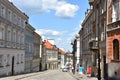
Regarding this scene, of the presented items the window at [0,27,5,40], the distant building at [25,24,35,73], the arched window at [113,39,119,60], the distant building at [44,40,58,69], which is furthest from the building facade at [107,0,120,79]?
the distant building at [44,40,58,69]

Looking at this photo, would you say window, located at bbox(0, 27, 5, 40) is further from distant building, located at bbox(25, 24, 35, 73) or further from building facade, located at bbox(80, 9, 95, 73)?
distant building, located at bbox(25, 24, 35, 73)

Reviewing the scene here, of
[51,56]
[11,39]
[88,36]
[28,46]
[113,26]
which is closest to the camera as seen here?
[113,26]

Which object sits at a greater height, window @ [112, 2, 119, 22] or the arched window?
window @ [112, 2, 119, 22]

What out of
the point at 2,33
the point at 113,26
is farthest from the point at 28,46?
the point at 113,26

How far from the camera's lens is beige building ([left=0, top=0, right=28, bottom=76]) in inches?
1615

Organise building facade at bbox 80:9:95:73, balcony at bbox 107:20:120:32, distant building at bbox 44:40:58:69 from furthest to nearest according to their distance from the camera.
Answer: distant building at bbox 44:40:58:69 → building facade at bbox 80:9:95:73 → balcony at bbox 107:20:120:32

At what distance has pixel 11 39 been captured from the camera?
46812mm

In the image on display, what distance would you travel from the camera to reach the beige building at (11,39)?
4103 cm

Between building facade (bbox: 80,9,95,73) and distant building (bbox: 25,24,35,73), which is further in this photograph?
distant building (bbox: 25,24,35,73)

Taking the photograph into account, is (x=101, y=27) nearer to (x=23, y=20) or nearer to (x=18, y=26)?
(x=18, y=26)

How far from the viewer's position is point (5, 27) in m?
42.3

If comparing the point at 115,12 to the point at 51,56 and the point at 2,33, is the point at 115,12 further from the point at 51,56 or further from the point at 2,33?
the point at 51,56

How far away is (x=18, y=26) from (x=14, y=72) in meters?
7.54

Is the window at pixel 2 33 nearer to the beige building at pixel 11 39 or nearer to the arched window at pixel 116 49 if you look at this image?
the beige building at pixel 11 39
